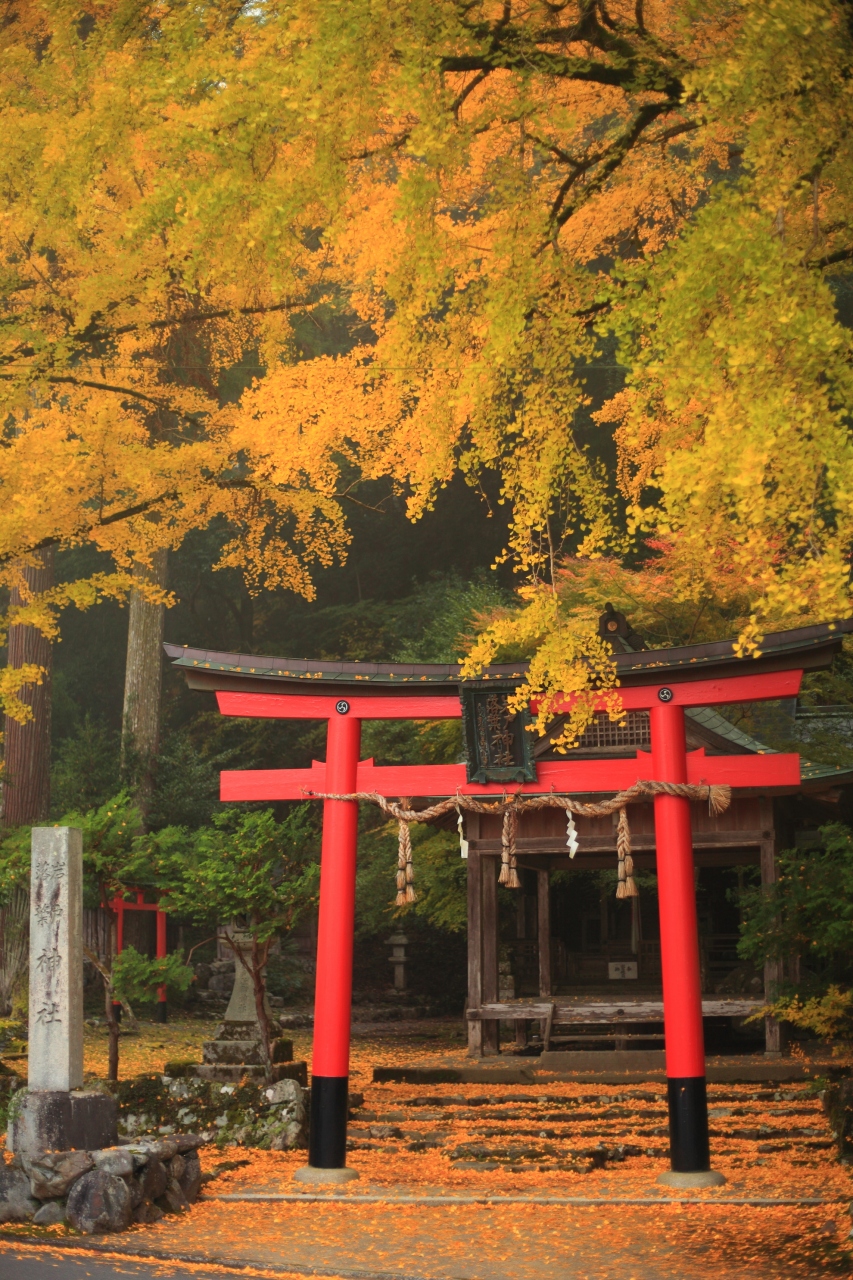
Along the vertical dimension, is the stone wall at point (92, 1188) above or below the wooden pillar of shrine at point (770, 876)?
below

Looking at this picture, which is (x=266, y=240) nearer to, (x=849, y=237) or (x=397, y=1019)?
(x=849, y=237)

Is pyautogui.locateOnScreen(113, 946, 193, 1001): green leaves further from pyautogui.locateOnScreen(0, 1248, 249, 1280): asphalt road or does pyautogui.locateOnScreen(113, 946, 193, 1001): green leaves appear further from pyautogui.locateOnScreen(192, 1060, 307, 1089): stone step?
pyautogui.locateOnScreen(0, 1248, 249, 1280): asphalt road

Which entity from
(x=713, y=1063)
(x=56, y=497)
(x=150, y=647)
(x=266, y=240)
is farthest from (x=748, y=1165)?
(x=150, y=647)

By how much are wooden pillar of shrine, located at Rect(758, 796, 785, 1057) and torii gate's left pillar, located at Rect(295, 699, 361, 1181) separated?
5492mm

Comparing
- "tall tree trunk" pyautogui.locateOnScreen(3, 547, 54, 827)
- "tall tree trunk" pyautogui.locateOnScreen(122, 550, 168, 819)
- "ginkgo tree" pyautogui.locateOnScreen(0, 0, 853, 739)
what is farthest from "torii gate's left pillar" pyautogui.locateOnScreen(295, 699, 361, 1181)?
"tall tree trunk" pyautogui.locateOnScreen(122, 550, 168, 819)

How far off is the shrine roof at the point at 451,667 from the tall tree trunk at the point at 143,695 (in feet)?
37.7

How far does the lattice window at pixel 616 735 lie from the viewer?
13773mm

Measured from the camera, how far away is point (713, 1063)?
1275 cm

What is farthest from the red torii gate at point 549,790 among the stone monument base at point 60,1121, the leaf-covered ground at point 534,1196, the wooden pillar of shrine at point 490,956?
the wooden pillar of shrine at point 490,956

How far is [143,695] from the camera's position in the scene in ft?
72.5

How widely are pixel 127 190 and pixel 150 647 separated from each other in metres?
9.81

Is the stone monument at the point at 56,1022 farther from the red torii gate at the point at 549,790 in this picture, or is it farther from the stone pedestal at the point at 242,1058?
the stone pedestal at the point at 242,1058

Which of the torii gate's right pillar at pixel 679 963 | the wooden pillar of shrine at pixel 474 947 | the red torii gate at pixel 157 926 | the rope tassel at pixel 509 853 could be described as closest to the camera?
the torii gate's right pillar at pixel 679 963

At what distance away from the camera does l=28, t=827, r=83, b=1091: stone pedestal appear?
866 centimetres
